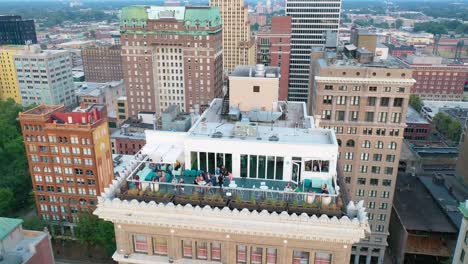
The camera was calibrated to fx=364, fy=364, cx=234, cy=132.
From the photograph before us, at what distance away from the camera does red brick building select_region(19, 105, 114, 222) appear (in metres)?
78.3

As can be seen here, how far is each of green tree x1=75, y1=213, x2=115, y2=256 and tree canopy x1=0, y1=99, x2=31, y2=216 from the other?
23.9 meters

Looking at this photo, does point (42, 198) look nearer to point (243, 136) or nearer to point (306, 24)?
point (243, 136)

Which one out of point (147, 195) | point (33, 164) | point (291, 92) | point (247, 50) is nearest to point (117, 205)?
point (147, 195)

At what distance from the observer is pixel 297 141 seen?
105 ft

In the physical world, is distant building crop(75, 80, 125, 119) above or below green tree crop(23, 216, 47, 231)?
above

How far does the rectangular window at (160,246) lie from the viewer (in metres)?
28.6

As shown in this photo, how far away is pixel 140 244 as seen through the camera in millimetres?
29031

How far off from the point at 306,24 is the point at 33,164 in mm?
128868

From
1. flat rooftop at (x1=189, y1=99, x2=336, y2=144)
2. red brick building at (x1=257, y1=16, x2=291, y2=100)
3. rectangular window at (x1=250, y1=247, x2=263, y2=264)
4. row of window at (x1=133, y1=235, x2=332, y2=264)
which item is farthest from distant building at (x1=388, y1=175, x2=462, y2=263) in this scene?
red brick building at (x1=257, y1=16, x2=291, y2=100)

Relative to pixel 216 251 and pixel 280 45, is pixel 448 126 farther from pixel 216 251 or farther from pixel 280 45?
pixel 216 251

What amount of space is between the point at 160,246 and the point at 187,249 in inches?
87.6

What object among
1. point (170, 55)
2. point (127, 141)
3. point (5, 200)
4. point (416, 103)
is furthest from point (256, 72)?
point (416, 103)

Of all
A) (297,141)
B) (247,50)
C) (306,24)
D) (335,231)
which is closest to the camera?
(335,231)

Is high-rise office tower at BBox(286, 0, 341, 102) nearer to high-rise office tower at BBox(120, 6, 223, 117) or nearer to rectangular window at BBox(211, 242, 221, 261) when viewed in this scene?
high-rise office tower at BBox(120, 6, 223, 117)
